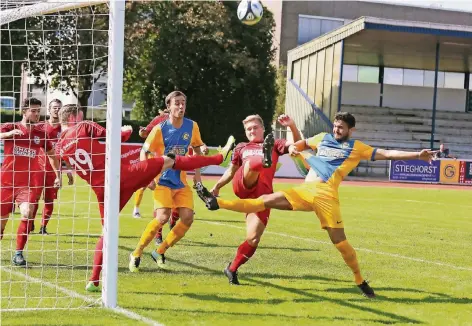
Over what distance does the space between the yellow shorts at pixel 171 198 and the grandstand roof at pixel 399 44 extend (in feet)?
82.9

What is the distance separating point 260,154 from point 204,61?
33283mm

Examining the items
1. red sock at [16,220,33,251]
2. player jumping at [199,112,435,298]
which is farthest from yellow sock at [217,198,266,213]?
red sock at [16,220,33,251]

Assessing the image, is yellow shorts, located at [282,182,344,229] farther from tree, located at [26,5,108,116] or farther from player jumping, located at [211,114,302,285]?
tree, located at [26,5,108,116]

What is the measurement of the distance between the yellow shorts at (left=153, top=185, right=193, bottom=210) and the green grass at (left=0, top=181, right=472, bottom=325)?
0.78m

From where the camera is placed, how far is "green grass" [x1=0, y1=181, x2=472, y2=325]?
6.67 metres

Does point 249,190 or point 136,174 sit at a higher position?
point 136,174

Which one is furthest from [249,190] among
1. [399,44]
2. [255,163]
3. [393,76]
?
[393,76]

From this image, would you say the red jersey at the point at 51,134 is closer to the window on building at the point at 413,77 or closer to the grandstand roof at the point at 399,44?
the grandstand roof at the point at 399,44

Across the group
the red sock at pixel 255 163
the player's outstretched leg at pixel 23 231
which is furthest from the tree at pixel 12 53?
the red sock at pixel 255 163

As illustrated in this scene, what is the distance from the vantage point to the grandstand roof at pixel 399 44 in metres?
33.5

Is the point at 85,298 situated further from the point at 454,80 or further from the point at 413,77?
the point at 454,80

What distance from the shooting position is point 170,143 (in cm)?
903

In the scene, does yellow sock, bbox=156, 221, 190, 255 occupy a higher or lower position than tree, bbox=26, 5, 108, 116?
lower

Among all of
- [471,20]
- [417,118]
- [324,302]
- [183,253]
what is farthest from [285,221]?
[471,20]
